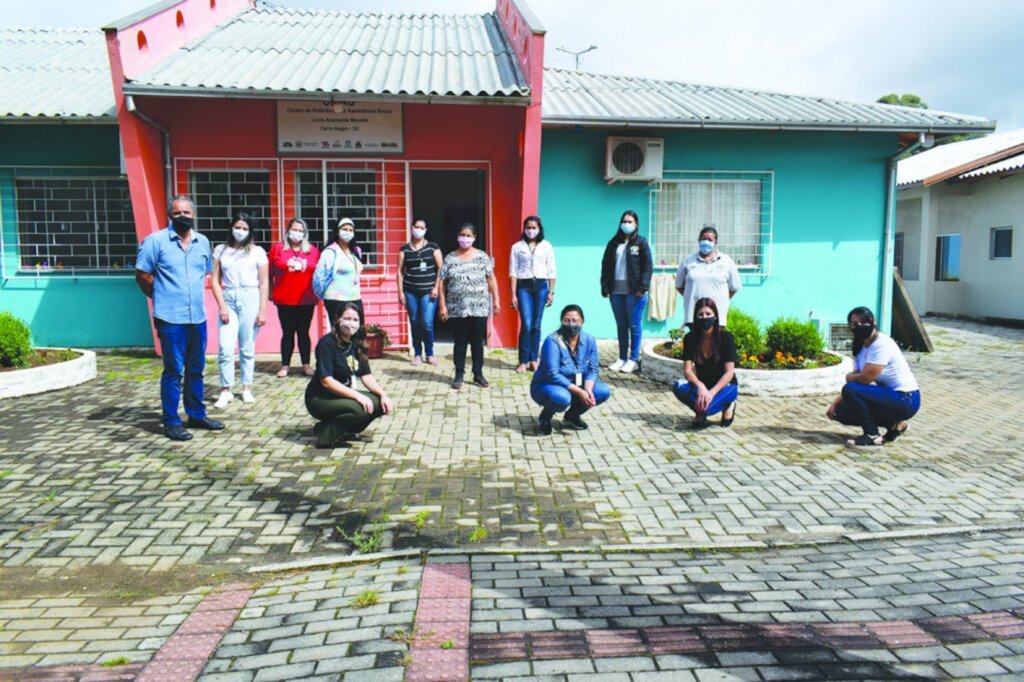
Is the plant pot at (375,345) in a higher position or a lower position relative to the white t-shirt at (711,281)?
lower

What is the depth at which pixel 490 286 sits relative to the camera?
29.8ft

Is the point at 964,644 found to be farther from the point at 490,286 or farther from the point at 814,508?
the point at 490,286

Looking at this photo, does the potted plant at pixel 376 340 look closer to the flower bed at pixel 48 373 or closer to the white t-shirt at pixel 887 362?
the flower bed at pixel 48 373

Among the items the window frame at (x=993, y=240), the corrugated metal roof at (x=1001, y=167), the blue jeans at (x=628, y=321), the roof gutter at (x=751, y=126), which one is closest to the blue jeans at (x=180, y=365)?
the blue jeans at (x=628, y=321)

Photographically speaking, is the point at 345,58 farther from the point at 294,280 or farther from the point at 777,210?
the point at 777,210

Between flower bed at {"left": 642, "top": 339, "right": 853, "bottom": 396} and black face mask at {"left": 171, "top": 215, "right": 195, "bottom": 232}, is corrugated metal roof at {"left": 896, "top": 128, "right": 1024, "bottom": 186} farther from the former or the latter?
black face mask at {"left": 171, "top": 215, "right": 195, "bottom": 232}

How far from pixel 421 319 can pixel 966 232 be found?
1416 cm

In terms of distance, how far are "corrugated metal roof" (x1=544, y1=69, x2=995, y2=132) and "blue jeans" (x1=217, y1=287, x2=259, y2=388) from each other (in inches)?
193

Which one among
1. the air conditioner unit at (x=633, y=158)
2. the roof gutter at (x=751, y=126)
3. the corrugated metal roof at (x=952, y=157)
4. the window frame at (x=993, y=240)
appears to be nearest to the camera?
the roof gutter at (x=751, y=126)

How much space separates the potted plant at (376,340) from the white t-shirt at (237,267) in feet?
8.90

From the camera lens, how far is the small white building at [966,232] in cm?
1677

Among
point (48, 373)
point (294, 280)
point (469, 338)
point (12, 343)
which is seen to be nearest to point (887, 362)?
point (469, 338)

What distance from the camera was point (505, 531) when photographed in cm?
493

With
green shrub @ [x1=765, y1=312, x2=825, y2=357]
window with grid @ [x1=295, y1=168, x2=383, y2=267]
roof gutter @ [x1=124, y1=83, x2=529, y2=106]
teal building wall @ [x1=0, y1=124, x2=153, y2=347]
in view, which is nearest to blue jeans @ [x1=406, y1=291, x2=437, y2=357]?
window with grid @ [x1=295, y1=168, x2=383, y2=267]
